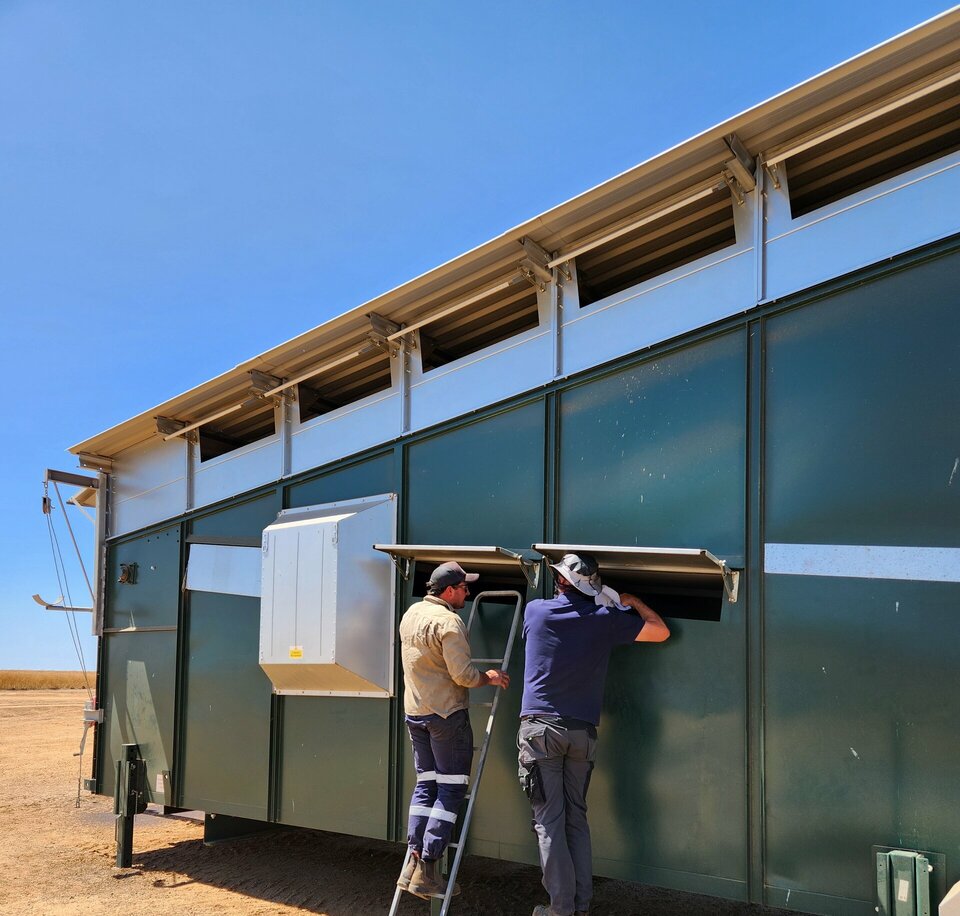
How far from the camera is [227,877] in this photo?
680 centimetres

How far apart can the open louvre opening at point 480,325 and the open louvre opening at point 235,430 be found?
171 centimetres

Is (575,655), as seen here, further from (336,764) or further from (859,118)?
(859,118)

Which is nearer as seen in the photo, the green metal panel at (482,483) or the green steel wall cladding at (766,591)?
the green steel wall cladding at (766,591)

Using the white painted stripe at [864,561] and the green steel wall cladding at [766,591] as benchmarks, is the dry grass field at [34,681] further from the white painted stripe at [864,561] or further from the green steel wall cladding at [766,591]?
the white painted stripe at [864,561]

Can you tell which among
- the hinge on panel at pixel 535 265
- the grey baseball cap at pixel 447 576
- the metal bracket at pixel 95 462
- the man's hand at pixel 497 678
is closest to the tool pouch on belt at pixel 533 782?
the man's hand at pixel 497 678

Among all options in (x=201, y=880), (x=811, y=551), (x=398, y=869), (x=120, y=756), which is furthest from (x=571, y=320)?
(x=120, y=756)

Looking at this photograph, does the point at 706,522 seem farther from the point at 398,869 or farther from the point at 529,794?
the point at 398,869

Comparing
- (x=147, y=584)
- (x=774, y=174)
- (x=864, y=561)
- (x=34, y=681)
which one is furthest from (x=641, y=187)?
(x=34, y=681)

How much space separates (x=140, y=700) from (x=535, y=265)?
5.08m

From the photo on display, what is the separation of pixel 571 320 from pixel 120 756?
5498 mm

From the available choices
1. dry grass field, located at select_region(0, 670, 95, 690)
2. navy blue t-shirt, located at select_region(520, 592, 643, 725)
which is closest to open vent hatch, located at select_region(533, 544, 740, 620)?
navy blue t-shirt, located at select_region(520, 592, 643, 725)

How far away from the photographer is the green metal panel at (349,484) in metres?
5.86

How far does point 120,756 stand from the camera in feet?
25.4

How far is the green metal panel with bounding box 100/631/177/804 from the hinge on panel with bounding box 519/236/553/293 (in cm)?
427
